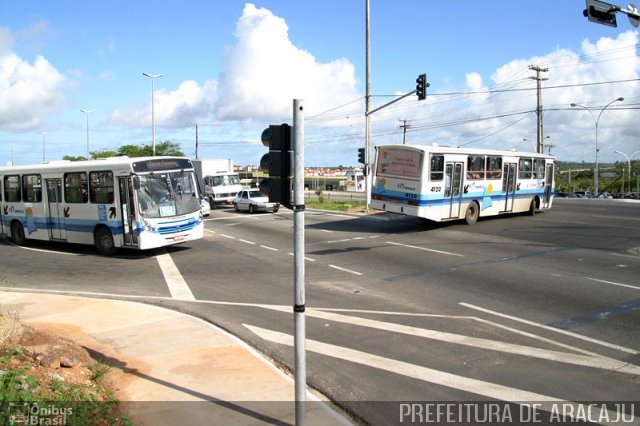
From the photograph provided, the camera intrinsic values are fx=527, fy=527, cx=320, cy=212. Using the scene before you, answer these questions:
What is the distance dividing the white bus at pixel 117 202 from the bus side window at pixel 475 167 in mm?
11136

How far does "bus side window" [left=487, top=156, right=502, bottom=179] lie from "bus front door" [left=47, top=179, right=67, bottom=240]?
16.6 m

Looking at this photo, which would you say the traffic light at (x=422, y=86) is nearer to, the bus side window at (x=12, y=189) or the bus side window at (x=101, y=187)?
the bus side window at (x=101, y=187)

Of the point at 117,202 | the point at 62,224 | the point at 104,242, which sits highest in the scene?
the point at 117,202

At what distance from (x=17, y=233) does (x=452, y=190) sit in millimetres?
16985

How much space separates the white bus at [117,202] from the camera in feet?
50.6

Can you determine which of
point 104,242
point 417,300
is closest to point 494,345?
point 417,300

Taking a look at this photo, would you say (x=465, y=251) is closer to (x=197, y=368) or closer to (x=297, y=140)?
(x=197, y=368)

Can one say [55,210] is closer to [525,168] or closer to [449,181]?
[449,181]

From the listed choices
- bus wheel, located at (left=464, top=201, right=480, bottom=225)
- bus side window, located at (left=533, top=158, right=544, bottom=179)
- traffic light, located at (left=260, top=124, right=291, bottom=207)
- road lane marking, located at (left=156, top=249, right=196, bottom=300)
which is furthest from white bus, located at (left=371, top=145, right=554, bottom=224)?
traffic light, located at (left=260, top=124, right=291, bottom=207)

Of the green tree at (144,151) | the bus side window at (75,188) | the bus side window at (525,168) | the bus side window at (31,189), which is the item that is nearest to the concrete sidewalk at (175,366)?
the bus side window at (75,188)

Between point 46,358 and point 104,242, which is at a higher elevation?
point 46,358

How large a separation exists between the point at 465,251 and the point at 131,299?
963 cm

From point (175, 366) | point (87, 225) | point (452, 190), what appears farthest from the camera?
point (452, 190)

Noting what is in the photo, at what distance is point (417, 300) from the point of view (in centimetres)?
1009
